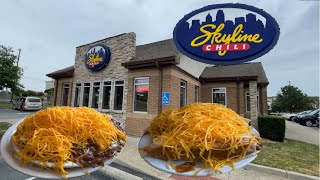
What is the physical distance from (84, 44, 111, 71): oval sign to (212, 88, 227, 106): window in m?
7.73

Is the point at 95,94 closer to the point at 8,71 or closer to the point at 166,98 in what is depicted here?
the point at 166,98

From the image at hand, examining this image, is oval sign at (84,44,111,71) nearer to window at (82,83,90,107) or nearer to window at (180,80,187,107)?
window at (82,83,90,107)

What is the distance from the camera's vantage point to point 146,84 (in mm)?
10297

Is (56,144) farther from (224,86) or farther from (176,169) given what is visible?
(224,86)

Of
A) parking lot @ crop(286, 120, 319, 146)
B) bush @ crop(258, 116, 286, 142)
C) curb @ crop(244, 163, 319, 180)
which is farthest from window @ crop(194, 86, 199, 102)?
curb @ crop(244, 163, 319, 180)

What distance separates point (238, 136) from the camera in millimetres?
1225

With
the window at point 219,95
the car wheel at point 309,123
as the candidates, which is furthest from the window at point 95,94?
the car wheel at point 309,123

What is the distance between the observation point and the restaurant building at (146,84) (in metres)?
9.80

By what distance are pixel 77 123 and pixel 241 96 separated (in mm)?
12874

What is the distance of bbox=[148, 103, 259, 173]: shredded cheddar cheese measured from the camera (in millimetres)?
1186

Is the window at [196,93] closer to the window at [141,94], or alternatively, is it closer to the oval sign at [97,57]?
the window at [141,94]

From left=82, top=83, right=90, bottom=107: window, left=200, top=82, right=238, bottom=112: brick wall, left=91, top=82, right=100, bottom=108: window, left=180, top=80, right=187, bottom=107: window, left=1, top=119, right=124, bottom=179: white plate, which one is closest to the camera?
left=1, top=119, right=124, bottom=179: white plate

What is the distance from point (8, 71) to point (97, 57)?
2516 centimetres

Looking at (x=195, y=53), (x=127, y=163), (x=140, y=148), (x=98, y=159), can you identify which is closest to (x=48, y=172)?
(x=98, y=159)
